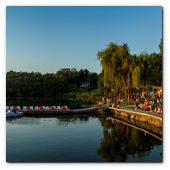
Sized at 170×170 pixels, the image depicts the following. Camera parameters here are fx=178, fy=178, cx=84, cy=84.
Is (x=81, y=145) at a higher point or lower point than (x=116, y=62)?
lower

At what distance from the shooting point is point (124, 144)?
15078 millimetres

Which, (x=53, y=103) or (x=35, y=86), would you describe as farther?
(x=35, y=86)

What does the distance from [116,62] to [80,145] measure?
77.0 feet

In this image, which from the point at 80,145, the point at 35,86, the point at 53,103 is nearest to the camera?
the point at 80,145

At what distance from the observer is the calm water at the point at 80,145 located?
39.2ft

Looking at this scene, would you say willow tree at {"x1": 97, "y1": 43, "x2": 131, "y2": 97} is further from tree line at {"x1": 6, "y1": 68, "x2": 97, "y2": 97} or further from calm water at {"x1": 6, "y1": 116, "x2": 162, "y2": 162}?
tree line at {"x1": 6, "y1": 68, "x2": 97, "y2": 97}

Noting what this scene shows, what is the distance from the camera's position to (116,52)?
3506cm

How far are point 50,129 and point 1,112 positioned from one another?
12.7 metres

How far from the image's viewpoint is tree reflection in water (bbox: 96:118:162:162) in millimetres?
12519

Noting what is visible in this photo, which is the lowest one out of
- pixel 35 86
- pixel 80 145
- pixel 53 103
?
pixel 53 103

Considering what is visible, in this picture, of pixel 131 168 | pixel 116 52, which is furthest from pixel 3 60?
pixel 116 52

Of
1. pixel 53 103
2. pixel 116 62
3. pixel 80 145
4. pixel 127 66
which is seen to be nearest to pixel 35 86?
pixel 53 103

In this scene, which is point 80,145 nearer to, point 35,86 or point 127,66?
point 127,66

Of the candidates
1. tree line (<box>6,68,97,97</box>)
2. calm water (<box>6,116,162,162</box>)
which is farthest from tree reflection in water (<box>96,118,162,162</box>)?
tree line (<box>6,68,97,97</box>)
